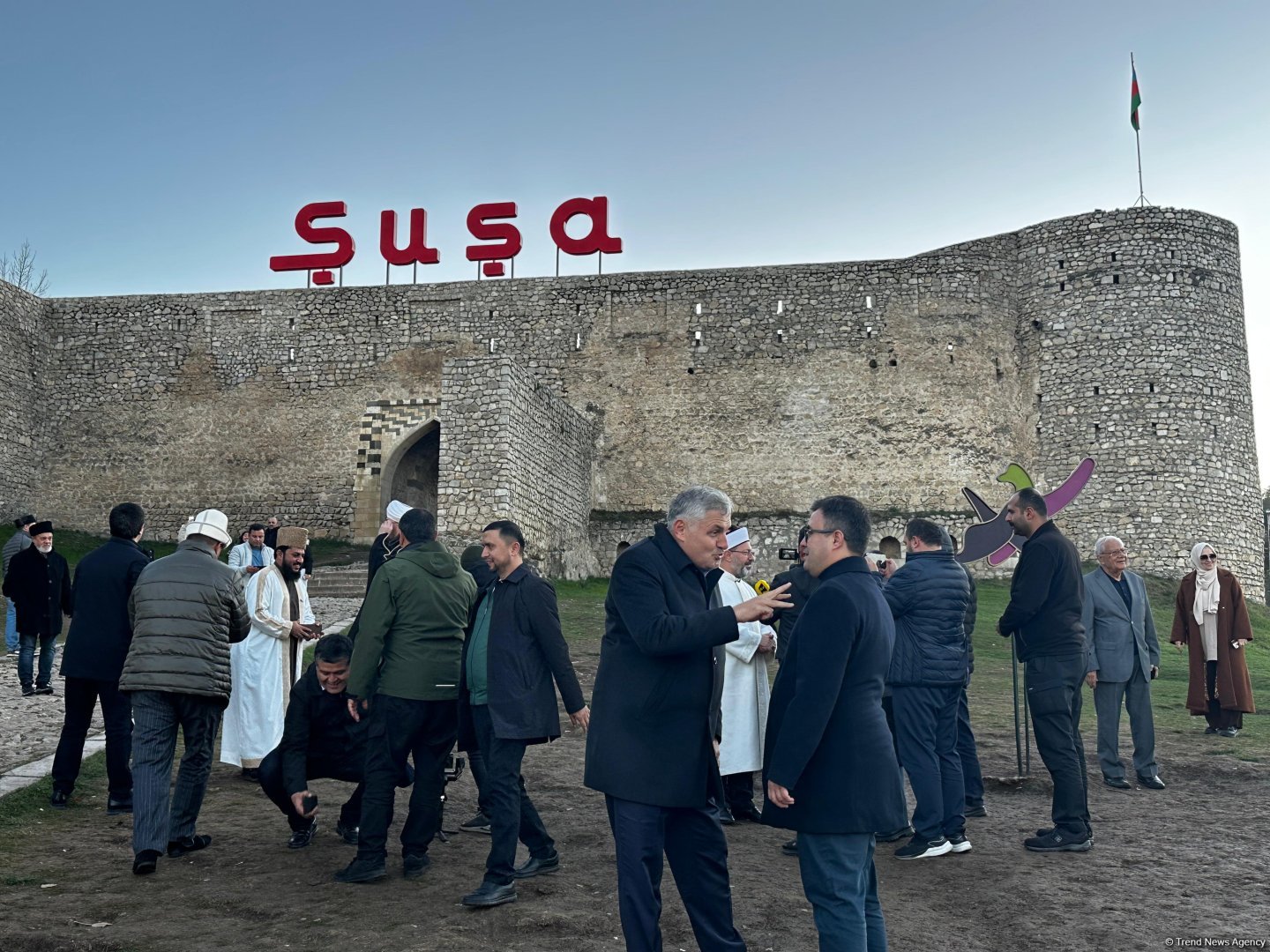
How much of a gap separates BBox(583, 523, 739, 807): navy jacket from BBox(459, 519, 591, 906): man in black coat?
95 centimetres

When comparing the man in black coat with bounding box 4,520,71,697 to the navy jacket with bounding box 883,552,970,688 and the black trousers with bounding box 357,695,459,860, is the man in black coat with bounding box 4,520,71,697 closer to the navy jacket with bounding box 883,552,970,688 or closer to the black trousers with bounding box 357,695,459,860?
the black trousers with bounding box 357,695,459,860

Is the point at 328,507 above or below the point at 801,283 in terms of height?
below

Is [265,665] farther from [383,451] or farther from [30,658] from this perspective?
[383,451]

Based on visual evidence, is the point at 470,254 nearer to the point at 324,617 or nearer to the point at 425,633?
the point at 324,617

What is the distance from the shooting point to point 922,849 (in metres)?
5.01

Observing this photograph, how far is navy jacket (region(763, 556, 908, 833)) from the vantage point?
127 inches

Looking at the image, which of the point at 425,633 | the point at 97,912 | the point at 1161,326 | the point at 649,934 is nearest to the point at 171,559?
the point at 425,633

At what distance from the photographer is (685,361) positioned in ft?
77.3

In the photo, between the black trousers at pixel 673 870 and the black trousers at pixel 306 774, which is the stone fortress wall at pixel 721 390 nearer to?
the black trousers at pixel 306 774

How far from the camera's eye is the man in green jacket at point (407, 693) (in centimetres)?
458

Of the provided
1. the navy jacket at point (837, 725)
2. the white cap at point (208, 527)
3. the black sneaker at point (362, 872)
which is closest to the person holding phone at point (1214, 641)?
the navy jacket at point (837, 725)

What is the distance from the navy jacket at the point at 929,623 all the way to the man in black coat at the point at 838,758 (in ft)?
6.33

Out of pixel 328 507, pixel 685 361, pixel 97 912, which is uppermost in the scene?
pixel 685 361

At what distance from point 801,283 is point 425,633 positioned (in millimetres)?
19737
